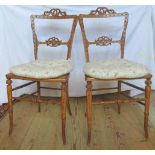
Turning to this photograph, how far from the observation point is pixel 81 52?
6.62 feet

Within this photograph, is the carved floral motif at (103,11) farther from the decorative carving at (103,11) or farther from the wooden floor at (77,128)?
the wooden floor at (77,128)

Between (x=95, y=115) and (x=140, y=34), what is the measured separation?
75 centimetres

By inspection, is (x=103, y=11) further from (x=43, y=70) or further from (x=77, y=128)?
(x=77, y=128)

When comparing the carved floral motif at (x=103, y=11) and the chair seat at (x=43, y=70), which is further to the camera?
the carved floral motif at (x=103, y=11)

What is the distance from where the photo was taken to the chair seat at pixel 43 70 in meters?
1.33

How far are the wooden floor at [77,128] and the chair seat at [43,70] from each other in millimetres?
218

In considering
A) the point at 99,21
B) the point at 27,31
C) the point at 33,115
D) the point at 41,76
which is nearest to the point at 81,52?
the point at 99,21

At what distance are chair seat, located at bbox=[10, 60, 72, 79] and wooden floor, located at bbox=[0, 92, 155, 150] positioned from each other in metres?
0.22

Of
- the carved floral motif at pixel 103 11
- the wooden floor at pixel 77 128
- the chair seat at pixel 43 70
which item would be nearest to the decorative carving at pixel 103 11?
the carved floral motif at pixel 103 11

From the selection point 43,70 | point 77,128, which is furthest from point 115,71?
point 77,128

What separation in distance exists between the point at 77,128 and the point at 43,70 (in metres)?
0.47

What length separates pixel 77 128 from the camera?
5.28 ft

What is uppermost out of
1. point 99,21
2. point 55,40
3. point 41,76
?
point 99,21
